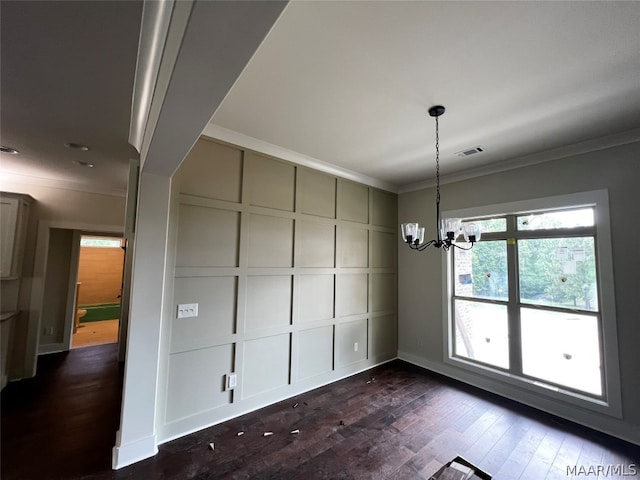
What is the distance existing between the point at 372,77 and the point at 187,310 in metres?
2.53

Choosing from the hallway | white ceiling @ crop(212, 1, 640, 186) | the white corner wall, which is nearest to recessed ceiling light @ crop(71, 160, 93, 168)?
the white corner wall

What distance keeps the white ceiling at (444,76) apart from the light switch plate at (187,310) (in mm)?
1786

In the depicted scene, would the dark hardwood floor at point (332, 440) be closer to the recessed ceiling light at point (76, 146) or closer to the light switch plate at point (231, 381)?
the light switch plate at point (231, 381)

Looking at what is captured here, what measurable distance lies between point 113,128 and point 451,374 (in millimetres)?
4996

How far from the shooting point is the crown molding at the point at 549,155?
8.73 ft

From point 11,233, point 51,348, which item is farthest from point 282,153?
point 51,348

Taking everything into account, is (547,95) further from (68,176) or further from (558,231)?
(68,176)

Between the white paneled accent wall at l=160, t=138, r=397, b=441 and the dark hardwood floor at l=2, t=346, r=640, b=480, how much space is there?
34cm

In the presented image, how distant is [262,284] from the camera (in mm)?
3020

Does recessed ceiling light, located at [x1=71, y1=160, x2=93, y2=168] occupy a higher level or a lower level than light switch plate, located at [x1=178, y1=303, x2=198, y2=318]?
higher

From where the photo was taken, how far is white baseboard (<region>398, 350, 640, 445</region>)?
254cm

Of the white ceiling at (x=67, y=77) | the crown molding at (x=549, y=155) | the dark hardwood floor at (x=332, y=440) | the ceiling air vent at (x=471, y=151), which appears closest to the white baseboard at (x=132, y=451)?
the dark hardwood floor at (x=332, y=440)

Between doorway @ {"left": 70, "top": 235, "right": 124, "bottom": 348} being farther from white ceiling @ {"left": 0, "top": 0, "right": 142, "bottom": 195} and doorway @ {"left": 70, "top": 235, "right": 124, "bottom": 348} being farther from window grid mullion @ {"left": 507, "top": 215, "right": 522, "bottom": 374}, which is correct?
window grid mullion @ {"left": 507, "top": 215, "right": 522, "bottom": 374}

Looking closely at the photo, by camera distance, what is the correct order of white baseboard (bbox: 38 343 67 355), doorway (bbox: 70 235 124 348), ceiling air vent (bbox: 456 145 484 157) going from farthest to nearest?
1. doorway (bbox: 70 235 124 348)
2. white baseboard (bbox: 38 343 67 355)
3. ceiling air vent (bbox: 456 145 484 157)
